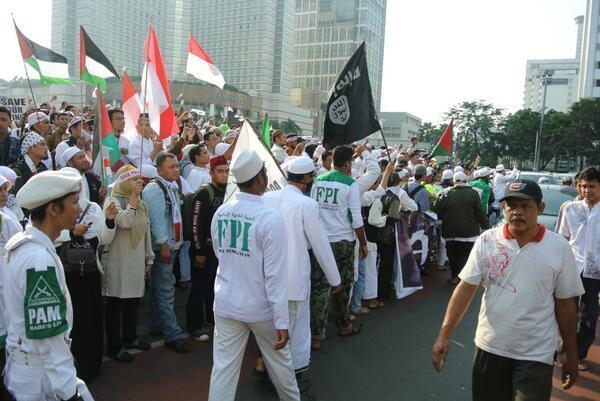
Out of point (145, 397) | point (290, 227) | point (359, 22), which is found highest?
point (359, 22)

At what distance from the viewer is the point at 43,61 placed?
33.9 ft

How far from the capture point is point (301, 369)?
4.29 meters

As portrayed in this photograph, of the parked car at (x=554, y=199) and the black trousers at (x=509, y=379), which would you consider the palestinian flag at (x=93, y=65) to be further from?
the parked car at (x=554, y=199)

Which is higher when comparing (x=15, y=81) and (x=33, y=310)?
(x=15, y=81)

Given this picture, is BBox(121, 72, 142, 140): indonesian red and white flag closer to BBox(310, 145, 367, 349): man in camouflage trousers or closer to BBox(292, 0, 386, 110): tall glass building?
BBox(310, 145, 367, 349): man in camouflage trousers

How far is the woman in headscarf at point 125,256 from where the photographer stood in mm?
4551

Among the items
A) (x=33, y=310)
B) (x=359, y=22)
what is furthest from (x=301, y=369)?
(x=359, y=22)

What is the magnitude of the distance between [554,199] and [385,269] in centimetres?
492

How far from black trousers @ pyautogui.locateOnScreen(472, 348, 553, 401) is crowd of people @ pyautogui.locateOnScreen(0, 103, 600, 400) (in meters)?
0.01

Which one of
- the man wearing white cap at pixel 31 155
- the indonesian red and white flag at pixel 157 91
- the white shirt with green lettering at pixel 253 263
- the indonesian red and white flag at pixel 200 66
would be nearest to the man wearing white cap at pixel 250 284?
the white shirt with green lettering at pixel 253 263

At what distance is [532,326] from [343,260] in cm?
281

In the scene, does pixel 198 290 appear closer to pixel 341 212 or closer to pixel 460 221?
pixel 341 212

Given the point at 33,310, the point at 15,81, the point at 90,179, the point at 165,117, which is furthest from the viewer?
the point at 15,81

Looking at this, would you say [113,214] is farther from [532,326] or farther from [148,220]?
[532,326]
